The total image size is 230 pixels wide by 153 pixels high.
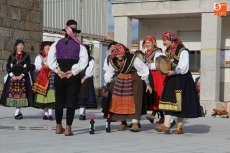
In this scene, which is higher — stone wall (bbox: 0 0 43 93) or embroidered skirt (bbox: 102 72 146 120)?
stone wall (bbox: 0 0 43 93)

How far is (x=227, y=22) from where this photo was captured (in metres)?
17.4

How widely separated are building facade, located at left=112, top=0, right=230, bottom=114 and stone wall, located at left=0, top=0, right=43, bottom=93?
2.65 meters

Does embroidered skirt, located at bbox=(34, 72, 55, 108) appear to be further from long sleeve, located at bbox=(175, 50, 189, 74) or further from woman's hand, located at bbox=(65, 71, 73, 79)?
long sleeve, located at bbox=(175, 50, 189, 74)

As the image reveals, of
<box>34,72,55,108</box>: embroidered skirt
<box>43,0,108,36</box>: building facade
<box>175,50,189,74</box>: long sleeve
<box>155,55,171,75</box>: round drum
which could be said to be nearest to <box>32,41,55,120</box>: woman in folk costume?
<box>34,72,55,108</box>: embroidered skirt

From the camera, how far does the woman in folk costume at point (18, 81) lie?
40.1ft

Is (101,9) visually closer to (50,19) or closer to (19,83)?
(50,19)

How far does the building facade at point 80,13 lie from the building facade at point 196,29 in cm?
1187

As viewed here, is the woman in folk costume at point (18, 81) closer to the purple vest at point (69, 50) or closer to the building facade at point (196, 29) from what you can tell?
the purple vest at point (69, 50)

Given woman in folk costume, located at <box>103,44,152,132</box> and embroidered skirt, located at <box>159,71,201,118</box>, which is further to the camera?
woman in folk costume, located at <box>103,44,152,132</box>

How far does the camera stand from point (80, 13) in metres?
29.6

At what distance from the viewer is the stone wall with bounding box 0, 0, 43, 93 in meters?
17.6

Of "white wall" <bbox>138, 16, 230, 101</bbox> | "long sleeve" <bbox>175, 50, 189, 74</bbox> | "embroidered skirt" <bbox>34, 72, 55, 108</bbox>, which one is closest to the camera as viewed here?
"long sleeve" <bbox>175, 50, 189, 74</bbox>

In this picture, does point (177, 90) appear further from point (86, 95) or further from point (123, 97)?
point (86, 95)

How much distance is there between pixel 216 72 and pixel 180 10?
5.93 feet
